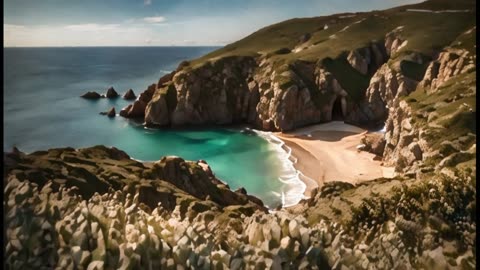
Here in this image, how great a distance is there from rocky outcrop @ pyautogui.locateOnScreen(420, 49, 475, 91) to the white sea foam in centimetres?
2520

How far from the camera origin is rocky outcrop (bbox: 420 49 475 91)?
210 ft

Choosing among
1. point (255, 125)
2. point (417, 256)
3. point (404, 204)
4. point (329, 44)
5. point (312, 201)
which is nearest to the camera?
point (417, 256)

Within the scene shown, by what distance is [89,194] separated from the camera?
1702 cm

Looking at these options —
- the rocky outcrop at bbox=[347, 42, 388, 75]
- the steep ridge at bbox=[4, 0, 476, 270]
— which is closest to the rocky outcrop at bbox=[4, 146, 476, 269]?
the steep ridge at bbox=[4, 0, 476, 270]

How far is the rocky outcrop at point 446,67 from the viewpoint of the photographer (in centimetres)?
6406

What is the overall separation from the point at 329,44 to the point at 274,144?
42.3 m

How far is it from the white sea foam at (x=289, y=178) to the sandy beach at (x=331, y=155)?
A: 2.18ft

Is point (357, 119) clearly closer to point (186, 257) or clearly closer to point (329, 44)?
point (329, 44)

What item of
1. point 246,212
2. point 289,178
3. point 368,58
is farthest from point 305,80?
point 246,212

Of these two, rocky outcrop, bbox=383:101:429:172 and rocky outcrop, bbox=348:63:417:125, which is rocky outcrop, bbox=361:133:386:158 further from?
rocky outcrop, bbox=348:63:417:125

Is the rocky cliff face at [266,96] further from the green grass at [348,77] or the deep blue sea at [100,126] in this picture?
the deep blue sea at [100,126]

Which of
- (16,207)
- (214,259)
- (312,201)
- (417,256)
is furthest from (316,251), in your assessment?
(312,201)

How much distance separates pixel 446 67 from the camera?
67.7 metres

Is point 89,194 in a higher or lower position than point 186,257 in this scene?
lower
